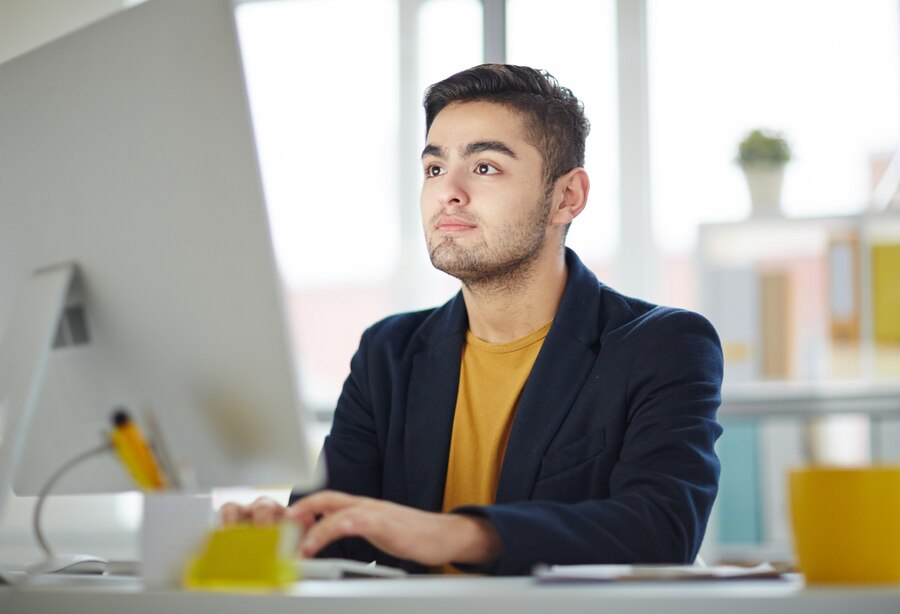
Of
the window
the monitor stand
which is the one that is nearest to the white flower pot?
the window

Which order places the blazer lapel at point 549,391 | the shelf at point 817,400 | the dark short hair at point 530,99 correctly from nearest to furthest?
the blazer lapel at point 549,391 < the dark short hair at point 530,99 < the shelf at point 817,400

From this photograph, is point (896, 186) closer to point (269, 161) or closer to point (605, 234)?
point (605, 234)

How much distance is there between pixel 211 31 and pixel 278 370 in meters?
0.31

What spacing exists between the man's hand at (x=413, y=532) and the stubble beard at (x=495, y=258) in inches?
31.4

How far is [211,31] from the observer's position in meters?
0.90

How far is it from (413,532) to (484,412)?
2.29 feet

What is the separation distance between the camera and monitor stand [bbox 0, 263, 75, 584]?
0.89 meters

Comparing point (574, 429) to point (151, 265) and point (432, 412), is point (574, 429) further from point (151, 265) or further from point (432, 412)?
point (151, 265)

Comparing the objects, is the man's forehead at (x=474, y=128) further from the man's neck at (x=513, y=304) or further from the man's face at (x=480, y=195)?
the man's neck at (x=513, y=304)

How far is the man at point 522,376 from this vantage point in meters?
1.32

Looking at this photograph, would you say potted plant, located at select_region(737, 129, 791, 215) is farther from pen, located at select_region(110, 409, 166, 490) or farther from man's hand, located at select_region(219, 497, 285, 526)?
pen, located at select_region(110, 409, 166, 490)

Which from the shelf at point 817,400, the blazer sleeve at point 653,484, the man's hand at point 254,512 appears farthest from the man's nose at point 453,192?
Answer: the shelf at point 817,400

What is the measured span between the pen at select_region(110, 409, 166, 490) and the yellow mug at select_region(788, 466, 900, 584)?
52cm

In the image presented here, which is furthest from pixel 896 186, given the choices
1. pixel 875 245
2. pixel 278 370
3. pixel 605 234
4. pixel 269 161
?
pixel 278 370
